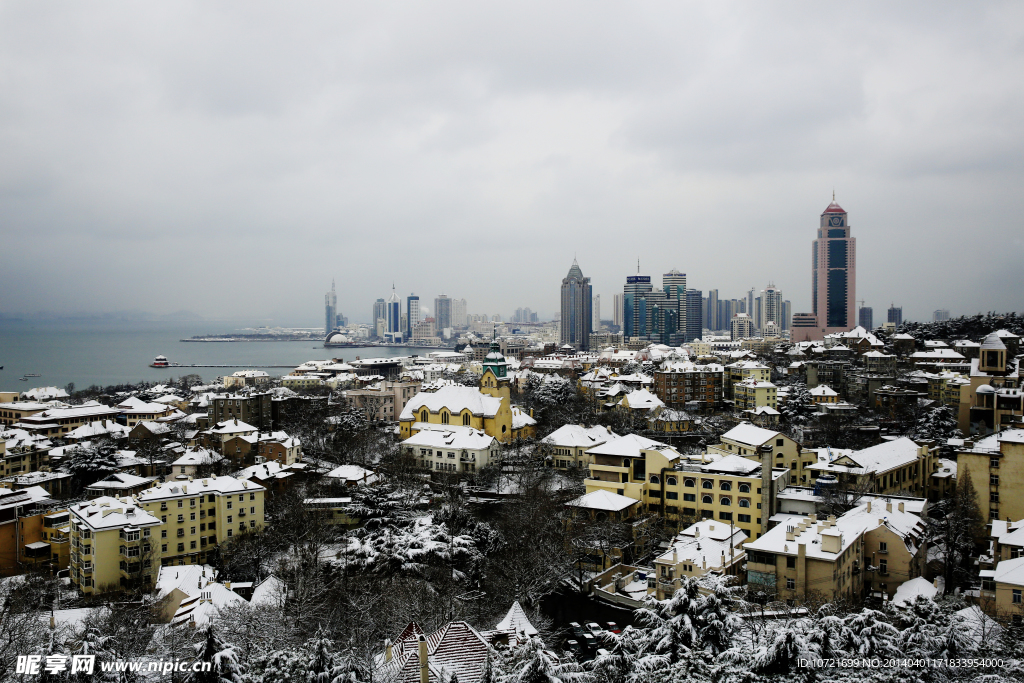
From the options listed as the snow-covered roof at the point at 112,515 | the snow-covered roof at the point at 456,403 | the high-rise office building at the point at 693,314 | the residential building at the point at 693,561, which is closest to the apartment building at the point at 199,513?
the snow-covered roof at the point at 112,515

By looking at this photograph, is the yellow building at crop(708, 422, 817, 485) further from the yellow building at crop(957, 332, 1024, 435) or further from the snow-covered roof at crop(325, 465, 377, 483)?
the snow-covered roof at crop(325, 465, 377, 483)

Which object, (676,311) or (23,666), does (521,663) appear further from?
(676,311)

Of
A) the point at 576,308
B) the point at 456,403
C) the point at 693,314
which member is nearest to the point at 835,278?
the point at 693,314

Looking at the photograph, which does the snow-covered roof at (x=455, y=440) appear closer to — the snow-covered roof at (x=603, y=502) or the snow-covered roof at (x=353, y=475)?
the snow-covered roof at (x=353, y=475)

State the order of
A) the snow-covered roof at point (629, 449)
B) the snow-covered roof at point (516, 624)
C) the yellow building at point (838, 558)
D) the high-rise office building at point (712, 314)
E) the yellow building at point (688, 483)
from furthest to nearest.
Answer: the high-rise office building at point (712, 314) < the snow-covered roof at point (629, 449) < the yellow building at point (688, 483) < the yellow building at point (838, 558) < the snow-covered roof at point (516, 624)

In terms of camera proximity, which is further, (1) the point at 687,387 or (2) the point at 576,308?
(2) the point at 576,308

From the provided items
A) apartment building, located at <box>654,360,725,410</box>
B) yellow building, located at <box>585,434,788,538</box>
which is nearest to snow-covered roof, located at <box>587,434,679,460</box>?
yellow building, located at <box>585,434,788,538</box>

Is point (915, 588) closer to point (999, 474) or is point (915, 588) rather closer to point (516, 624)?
point (999, 474)

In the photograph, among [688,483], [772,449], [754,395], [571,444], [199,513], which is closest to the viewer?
[199,513]

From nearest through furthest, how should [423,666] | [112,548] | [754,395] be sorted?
[423,666], [112,548], [754,395]
